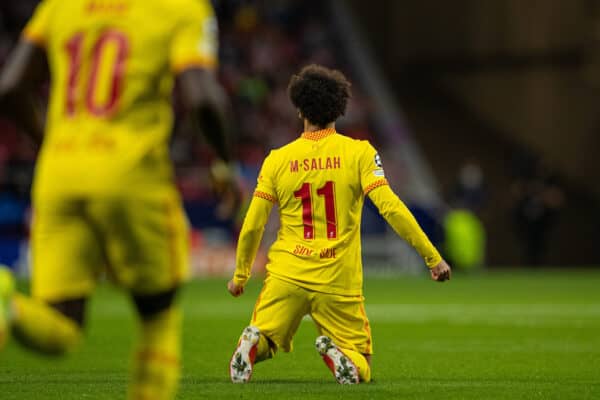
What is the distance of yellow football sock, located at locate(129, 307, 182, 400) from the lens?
15.9 ft

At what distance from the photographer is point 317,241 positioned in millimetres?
7793

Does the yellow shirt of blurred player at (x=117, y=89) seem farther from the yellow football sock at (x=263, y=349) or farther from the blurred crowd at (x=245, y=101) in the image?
the blurred crowd at (x=245, y=101)

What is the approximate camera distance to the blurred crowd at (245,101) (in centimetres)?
2339

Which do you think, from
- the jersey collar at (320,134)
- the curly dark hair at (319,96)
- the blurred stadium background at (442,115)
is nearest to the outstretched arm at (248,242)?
the jersey collar at (320,134)

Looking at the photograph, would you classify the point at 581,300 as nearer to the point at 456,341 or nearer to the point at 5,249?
the point at 456,341

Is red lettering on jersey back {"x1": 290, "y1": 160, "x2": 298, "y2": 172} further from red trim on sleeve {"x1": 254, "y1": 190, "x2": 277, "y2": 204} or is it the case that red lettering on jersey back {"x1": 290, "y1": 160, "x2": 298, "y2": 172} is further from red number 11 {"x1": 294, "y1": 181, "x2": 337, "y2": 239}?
red trim on sleeve {"x1": 254, "y1": 190, "x2": 277, "y2": 204}

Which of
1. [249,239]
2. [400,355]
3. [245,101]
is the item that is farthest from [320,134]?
[245,101]

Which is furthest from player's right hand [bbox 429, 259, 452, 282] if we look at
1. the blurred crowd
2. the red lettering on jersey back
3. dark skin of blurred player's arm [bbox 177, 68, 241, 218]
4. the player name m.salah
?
the blurred crowd

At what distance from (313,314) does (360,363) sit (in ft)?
1.30

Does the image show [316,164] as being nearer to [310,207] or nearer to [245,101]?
[310,207]

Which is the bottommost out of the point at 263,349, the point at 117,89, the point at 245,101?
the point at 263,349

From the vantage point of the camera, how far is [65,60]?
15.8 ft

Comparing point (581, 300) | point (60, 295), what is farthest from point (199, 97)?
point (581, 300)

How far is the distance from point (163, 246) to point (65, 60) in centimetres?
76
